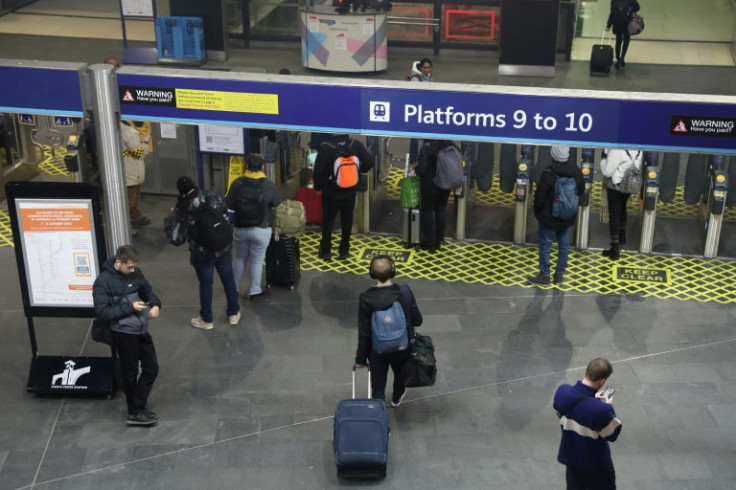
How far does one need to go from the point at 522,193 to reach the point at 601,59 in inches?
277

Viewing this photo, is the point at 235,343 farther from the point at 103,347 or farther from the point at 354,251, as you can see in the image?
the point at 354,251

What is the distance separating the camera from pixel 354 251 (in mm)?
12000

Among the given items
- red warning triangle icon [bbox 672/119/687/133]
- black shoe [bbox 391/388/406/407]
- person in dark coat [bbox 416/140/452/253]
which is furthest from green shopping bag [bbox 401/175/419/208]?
red warning triangle icon [bbox 672/119/687/133]

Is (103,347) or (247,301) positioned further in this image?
(247,301)

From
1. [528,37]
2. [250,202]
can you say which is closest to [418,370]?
[250,202]

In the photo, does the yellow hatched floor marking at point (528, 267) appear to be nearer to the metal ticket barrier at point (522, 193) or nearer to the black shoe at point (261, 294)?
the metal ticket barrier at point (522, 193)

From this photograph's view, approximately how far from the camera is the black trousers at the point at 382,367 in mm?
8328

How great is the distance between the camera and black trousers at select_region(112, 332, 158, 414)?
834 cm

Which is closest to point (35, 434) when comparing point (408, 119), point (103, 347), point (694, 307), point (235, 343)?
point (103, 347)

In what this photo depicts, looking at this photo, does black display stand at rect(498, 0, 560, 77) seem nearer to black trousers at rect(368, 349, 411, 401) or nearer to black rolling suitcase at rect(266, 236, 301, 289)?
black rolling suitcase at rect(266, 236, 301, 289)

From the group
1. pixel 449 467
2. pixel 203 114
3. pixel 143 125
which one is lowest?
pixel 449 467

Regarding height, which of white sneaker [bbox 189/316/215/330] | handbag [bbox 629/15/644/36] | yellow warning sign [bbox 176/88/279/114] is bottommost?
white sneaker [bbox 189/316/215/330]

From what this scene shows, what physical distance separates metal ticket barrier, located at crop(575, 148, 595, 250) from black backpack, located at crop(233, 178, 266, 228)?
381 centimetres

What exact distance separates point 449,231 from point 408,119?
4487 mm
